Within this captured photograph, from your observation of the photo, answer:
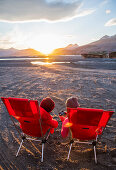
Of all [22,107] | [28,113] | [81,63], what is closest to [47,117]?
[28,113]

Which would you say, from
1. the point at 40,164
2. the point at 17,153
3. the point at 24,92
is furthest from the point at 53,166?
the point at 24,92

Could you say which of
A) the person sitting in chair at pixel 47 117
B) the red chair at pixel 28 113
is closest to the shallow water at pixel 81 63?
the person sitting in chair at pixel 47 117

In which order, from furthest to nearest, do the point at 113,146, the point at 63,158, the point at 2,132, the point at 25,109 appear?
1. the point at 2,132
2. the point at 113,146
3. the point at 63,158
4. the point at 25,109

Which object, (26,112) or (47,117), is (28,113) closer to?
(26,112)

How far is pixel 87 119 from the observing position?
2.02 meters

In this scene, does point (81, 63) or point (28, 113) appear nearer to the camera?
point (28, 113)

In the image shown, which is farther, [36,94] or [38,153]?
[36,94]

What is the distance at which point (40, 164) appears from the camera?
2.49 meters

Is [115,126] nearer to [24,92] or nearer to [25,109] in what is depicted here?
[25,109]

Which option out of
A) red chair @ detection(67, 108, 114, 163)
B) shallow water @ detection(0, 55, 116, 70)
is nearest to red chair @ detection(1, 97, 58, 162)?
red chair @ detection(67, 108, 114, 163)

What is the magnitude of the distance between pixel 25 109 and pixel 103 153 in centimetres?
188

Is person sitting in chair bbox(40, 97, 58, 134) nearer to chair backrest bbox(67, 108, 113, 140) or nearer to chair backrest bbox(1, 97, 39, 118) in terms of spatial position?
chair backrest bbox(1, 97, 39, 118)

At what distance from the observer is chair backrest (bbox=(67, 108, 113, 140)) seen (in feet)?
6.16

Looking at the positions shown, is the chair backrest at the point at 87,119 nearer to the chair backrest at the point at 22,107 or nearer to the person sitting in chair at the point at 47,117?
the person sitting in chair at the point at 47,117
